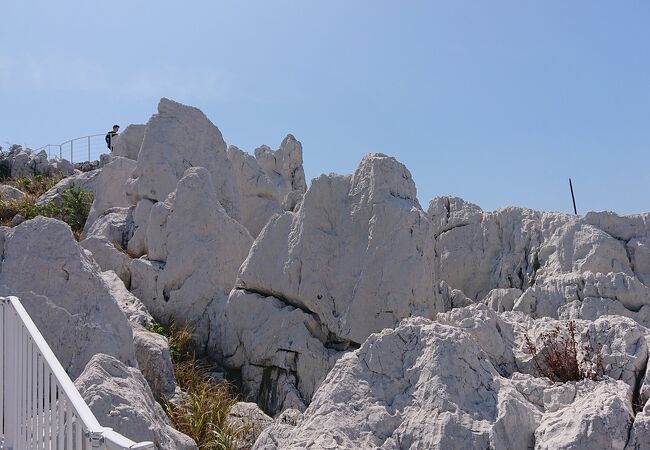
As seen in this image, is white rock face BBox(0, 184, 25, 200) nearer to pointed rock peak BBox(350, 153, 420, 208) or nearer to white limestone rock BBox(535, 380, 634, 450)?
pointed rock peak BBox(350, 153, 420, 208)

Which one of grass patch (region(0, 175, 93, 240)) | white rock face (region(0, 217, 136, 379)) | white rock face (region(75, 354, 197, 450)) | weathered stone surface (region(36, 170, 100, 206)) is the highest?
weathered stone surface (region(36, 170, 100, 206))

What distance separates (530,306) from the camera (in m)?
13.0

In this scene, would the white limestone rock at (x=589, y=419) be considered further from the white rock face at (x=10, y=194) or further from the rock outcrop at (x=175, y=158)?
the white rock face at (x=10, y=194)

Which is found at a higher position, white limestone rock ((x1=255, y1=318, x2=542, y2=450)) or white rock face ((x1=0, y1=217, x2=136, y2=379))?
white rock face ((x1=0, y1=217, x2=136, y2=379))

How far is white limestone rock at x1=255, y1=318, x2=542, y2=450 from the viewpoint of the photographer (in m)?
6.10

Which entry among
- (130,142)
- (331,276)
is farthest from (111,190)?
(331,276)

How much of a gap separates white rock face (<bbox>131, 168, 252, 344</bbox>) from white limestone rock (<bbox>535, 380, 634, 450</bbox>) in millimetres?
7601

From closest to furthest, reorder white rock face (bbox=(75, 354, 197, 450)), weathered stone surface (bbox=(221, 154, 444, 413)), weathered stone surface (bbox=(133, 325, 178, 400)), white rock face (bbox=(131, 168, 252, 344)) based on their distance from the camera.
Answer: white rock face (bbox=(75, 354, 197, 450))
weathered stone surface (bbox=(133, 325, 178, 400))
weathered stone surface (bbox=(221, 154, 444, 413))
white rock face (bbox=(131, 168, 252, 344))

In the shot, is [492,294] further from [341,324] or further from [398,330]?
[398,330]

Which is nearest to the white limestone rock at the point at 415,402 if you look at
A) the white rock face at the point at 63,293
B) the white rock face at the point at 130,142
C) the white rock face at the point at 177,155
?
the white rock face at the point at 63,293

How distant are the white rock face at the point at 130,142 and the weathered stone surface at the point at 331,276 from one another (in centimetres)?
1205

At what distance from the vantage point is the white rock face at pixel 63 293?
896 cm

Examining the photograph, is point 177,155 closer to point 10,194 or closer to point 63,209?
point 63,209

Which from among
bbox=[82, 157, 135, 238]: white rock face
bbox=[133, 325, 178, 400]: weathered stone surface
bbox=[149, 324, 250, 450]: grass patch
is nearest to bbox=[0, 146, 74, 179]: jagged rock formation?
bbox=[82, 157, 135, 238]: white rock face
